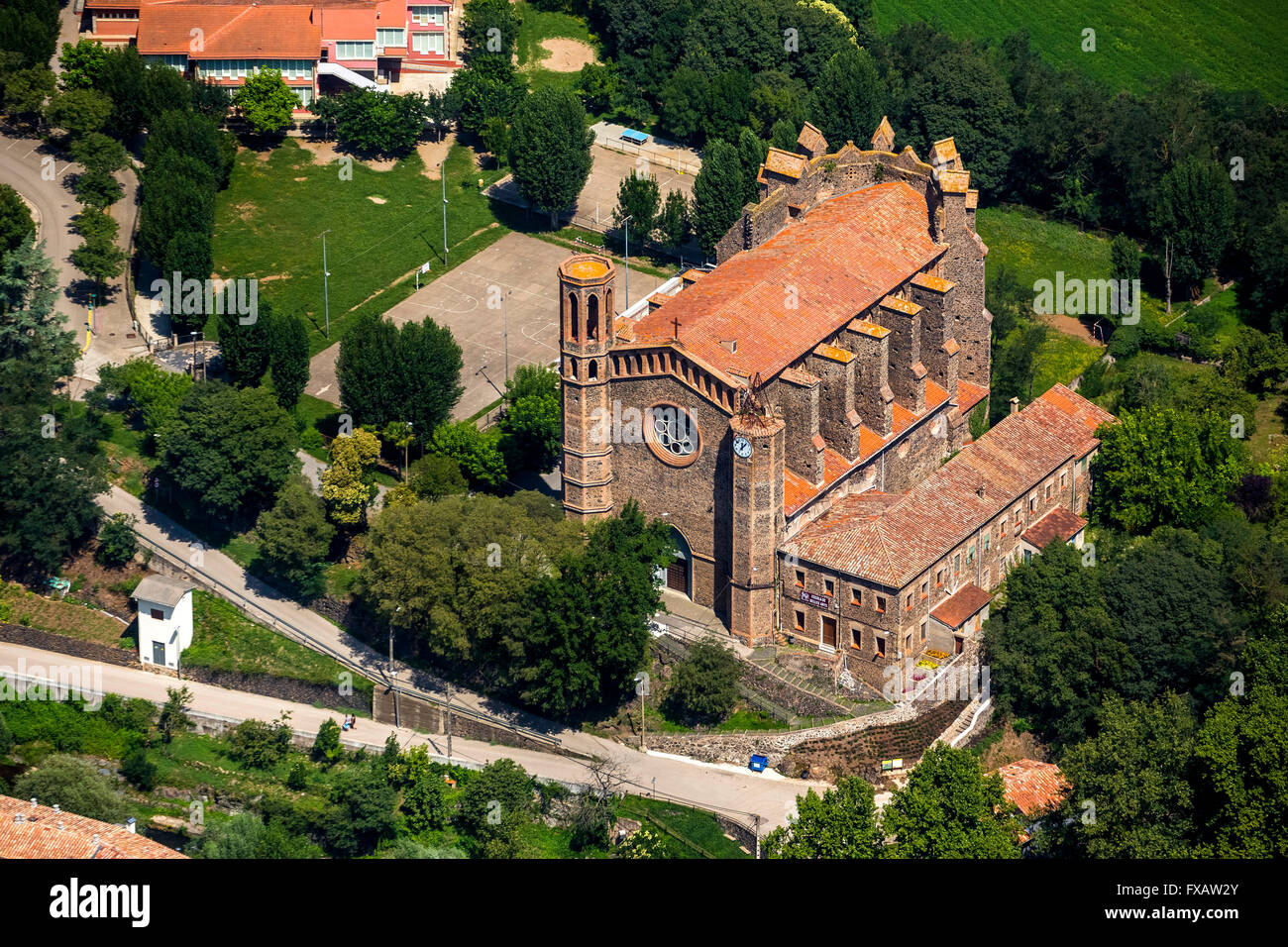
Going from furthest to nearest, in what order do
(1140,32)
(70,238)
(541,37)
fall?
(1140,32) → (541,37) → (70,238)

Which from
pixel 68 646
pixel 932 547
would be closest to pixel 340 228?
pixel 68 646

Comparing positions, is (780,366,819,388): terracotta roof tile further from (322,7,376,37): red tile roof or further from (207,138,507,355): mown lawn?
(322,7,376,37): red tile roof

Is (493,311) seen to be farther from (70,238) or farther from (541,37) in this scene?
(541,37)

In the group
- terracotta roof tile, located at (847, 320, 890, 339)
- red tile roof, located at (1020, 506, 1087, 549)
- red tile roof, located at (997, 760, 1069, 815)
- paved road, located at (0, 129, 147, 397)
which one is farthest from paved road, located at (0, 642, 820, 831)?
terracotta roof tile, located at (847, 320, 890, 339)

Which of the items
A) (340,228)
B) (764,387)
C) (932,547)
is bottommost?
(932,547)

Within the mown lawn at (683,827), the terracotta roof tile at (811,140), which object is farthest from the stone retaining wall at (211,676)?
the terracotta roof tile at (811,140)

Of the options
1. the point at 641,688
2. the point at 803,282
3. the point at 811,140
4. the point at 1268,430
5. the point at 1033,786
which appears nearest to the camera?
the point at 1033,786
